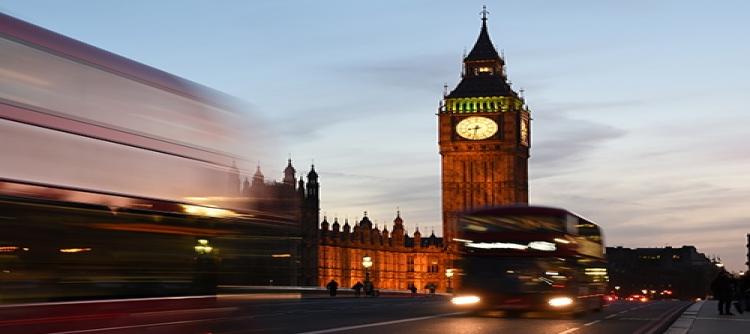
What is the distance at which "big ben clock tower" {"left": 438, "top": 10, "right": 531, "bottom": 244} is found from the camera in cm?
12744

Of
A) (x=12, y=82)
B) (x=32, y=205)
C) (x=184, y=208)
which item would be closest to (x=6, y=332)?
(x=32, y=205)

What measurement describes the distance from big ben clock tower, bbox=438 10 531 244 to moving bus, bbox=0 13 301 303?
118 m

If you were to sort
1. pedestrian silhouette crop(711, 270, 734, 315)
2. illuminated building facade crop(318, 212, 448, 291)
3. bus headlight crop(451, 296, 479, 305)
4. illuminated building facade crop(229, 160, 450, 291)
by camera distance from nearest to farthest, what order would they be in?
1. bus headlight crop(451, 296, 479, 305)
2. pedestrian silhouette crop(711, 270, 734, 315)
3. illuminated building facade crop(229, 160, 450, 291)
4. illuminated building facade crop(318, 212, 448, 291)

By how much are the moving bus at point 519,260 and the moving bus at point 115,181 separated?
14236 millimetres

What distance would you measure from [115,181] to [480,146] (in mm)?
121261

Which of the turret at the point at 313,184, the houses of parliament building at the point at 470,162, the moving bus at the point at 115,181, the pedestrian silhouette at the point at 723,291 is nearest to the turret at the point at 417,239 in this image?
the houses of parliament building at the point at 470,162

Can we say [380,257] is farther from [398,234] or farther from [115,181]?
[115,181]

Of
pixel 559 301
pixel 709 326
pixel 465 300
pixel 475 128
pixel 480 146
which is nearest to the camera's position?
pixel 709 326

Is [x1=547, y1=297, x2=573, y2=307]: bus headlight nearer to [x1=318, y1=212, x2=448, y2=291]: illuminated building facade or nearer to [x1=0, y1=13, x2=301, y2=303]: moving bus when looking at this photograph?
[x1=0, y1=13, x2=301, y2=303]: moving bus

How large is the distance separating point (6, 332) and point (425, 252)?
12228 cm

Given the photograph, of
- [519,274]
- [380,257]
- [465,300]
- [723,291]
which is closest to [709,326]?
[519,274]

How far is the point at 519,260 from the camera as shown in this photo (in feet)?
77.4

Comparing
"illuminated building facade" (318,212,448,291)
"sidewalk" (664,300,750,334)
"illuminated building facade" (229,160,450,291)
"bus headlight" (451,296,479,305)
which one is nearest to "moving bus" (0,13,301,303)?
"sidewalk" (664,300,750,334)

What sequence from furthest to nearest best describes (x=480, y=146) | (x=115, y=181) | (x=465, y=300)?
(x=480, y=146), (x=465, y=300), (x=115, y=181)
